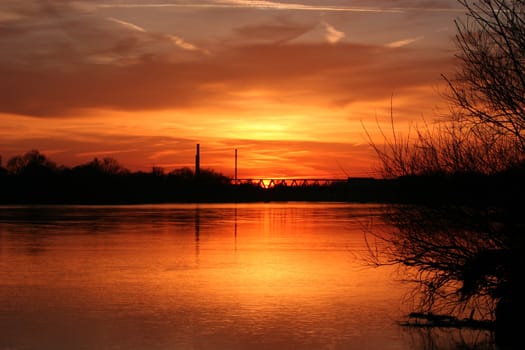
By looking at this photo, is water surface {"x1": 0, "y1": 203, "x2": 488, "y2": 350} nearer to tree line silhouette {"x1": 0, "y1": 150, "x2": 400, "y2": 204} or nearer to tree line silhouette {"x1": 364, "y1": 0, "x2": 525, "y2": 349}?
tree line silhouette {"x1": 364, "y1": 0, "x2": 525, "y2": 349}

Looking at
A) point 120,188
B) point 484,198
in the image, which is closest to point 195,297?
point 484,198

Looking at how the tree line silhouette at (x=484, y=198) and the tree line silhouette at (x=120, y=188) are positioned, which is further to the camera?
the tree line silhouette at (x=120, y=188)

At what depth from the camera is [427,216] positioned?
13.7 metres

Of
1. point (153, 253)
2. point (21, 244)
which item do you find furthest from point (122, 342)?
point (21, 244)

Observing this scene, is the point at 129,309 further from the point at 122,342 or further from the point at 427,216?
the point at 427,216

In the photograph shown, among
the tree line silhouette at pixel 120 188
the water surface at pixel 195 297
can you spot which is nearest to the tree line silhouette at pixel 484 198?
the water surface at pixel 195 297

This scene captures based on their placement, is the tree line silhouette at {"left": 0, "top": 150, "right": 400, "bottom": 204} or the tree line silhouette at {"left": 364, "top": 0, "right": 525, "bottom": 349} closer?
the tree line silhouette at {"left": 364, "top": 0, "right": 525, "bottom": 349}

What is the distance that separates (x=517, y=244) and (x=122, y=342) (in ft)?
22.7

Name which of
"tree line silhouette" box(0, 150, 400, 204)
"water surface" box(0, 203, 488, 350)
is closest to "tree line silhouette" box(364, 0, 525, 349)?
"water surface" box(0, 203, 488, 350)

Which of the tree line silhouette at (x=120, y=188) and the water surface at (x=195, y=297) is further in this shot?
the tree line silhouette at (x=120, y=188)

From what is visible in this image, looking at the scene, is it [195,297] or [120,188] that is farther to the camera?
[120,188]

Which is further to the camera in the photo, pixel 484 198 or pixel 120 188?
pixel 120 188

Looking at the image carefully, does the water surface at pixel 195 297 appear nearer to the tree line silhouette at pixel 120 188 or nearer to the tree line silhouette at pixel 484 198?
the tree line silhouette at pixel 484 198

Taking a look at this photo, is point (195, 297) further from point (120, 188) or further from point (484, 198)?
point (120, 188)
